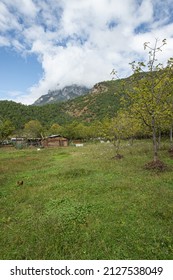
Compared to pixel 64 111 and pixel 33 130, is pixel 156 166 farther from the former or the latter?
pixel 64 111

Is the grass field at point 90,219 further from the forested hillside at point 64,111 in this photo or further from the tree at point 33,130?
the forested hillside at point 64,111

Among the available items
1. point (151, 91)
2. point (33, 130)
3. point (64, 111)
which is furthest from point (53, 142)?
point (64, 111)

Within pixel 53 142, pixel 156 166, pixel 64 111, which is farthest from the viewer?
pixel 64 111

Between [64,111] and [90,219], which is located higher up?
[64,111]

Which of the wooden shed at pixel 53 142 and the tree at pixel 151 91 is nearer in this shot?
the tree at pixel 151 91

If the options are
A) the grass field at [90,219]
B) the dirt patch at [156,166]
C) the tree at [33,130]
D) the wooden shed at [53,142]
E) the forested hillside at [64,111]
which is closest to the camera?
the grass field at [90,219]

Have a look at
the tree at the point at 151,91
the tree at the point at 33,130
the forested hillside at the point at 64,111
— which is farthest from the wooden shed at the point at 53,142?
the tree at the point at 151,91

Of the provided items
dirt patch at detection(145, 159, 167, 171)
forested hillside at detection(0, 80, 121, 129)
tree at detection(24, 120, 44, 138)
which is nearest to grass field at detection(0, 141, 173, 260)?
dirt patch at detection(145, 159, 167, 171)

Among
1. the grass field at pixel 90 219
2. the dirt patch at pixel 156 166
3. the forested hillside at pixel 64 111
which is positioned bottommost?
the grass field at pixel 90 219

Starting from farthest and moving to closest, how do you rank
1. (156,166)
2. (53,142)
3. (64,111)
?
(64,111), (53,142), (156,166)
